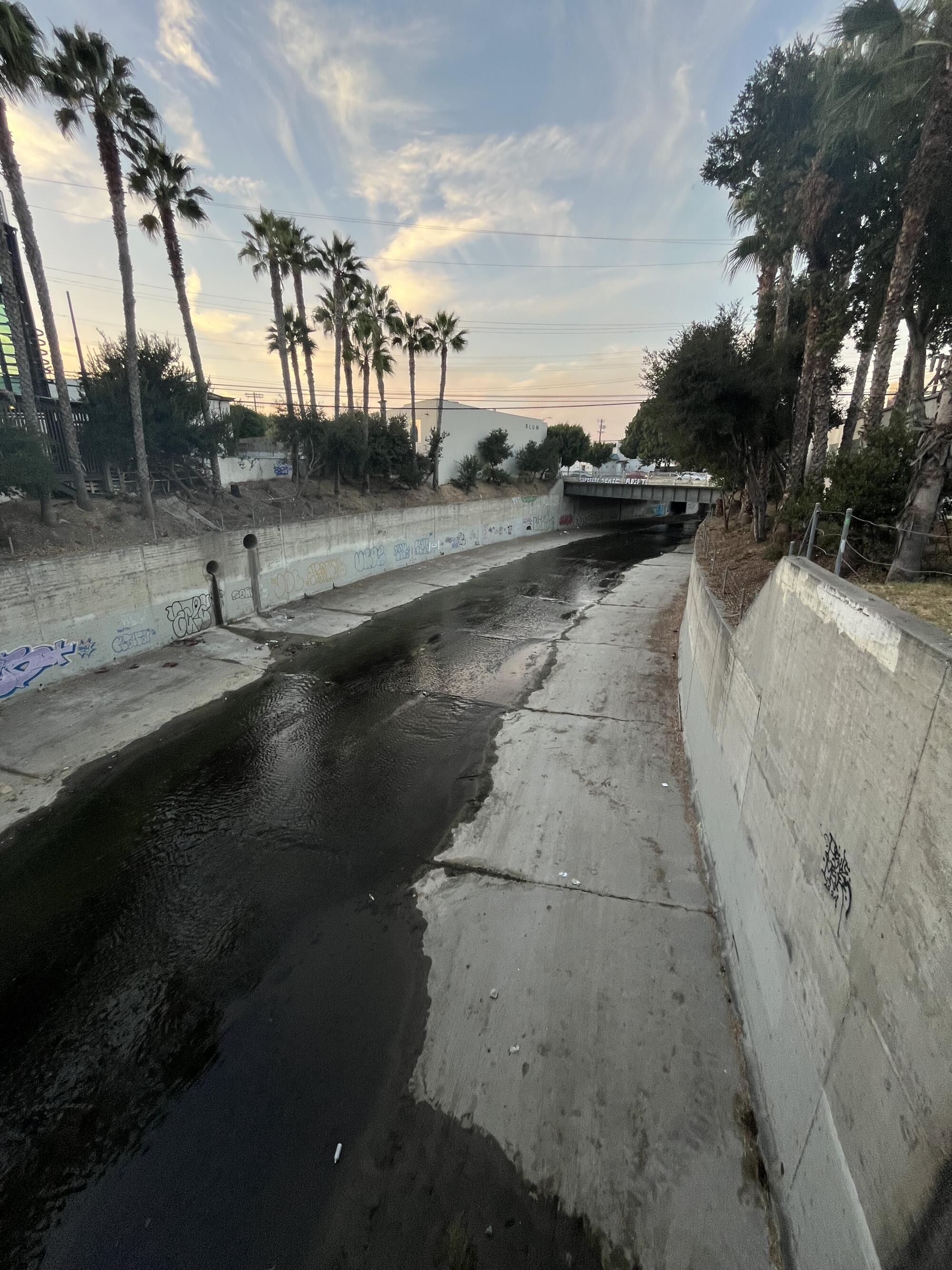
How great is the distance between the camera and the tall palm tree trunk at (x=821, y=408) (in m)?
14.8

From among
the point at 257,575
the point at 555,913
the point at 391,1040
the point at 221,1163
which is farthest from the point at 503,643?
the point at 221,1163

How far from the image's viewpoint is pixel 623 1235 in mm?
4422

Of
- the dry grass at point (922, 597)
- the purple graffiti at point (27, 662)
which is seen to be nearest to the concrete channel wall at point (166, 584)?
the purple graffiti at point (27, 662)

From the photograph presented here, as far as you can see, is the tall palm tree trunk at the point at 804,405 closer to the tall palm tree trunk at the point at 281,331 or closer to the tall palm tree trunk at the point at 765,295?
the tall palm tree trunk at the point at 765,295

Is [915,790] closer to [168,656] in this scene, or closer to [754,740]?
[754,740]

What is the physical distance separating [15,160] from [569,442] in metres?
47.2

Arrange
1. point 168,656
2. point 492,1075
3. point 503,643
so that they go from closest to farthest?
point 492,1075 < point 168,656 < point 503,643

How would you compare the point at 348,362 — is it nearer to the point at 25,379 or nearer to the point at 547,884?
the point at 25,379

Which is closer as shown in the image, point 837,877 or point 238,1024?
point 837,877

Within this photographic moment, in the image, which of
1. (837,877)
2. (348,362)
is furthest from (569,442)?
(837,877)

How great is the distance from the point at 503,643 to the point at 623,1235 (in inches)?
624

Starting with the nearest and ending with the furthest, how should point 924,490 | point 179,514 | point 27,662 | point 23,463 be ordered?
point 924,490 → point 27,662 → point 23,463 → point 179,514

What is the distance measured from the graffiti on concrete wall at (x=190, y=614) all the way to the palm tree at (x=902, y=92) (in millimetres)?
21758

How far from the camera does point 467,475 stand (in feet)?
144
